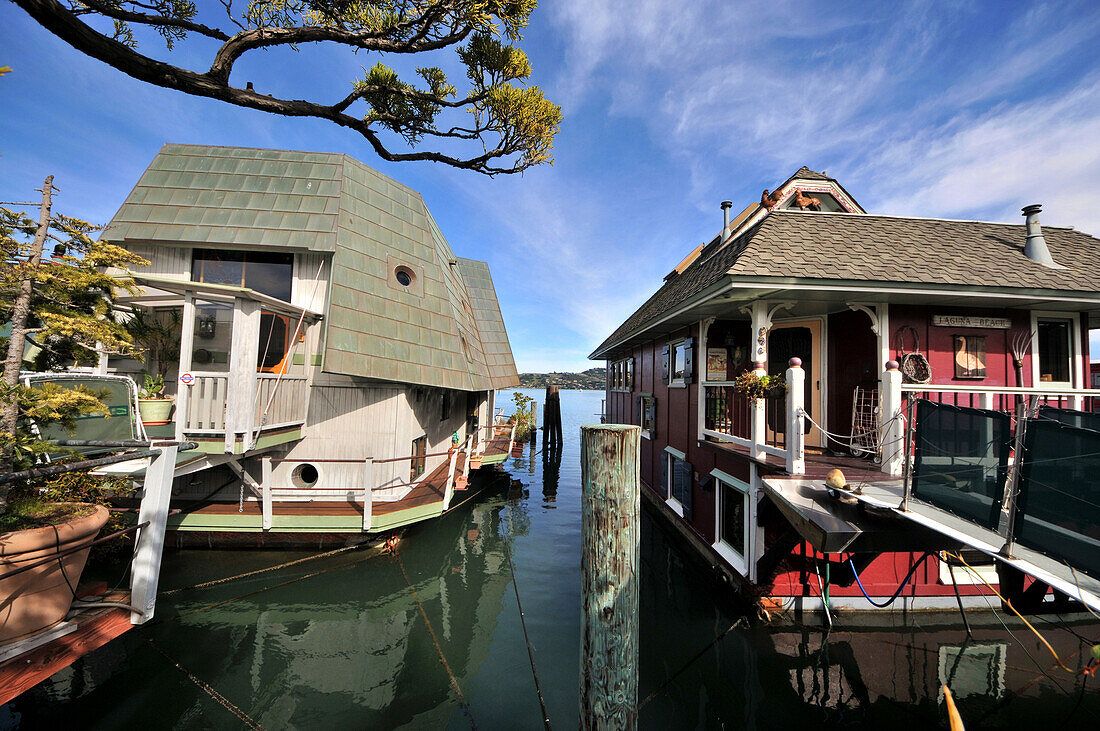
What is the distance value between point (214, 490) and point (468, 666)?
7544mm

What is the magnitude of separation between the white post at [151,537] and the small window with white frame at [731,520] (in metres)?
7.85

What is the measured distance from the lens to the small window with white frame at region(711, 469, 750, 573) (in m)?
7.18

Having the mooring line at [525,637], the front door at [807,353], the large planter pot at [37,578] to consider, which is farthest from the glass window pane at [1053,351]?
the large planter pot at [37,578]

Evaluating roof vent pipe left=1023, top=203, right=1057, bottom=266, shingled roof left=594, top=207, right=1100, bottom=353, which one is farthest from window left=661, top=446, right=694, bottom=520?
roof vent pipe left=1023, top=203, right=1057, bottom=266

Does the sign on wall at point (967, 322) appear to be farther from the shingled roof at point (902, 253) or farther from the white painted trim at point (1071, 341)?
the shingled roof at point (902, 253)

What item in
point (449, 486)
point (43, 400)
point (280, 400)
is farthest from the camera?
point (449, 486)

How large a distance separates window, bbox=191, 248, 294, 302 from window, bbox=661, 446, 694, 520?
1060 cm

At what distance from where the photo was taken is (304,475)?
9523mm

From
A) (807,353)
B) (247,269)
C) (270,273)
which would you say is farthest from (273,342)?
(807,353)

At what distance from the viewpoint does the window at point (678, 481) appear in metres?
9.44

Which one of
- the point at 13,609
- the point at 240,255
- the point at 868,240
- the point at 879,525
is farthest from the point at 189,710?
the point at 868,240

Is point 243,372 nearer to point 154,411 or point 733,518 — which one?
point 154,411

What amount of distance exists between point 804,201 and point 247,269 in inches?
555

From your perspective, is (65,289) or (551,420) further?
(551,420)
